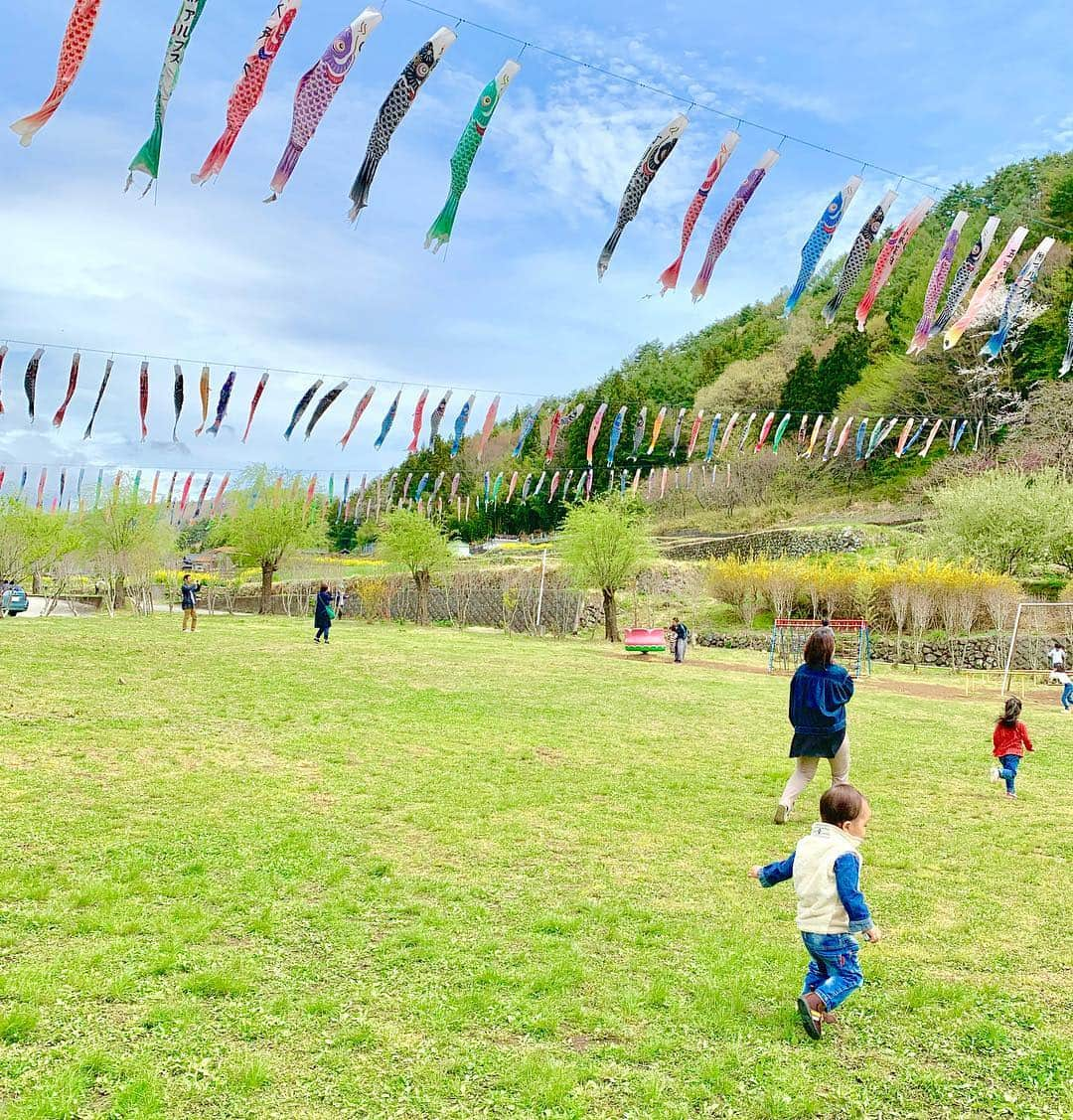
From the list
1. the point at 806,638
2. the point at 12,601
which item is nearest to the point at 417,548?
the point at 12,601

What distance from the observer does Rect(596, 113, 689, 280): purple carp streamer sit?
30.1 ft

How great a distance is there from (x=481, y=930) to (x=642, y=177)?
8.47 meters

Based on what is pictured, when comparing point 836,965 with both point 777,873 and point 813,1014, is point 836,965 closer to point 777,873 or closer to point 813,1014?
point 813,1014

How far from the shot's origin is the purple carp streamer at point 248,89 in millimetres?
7328

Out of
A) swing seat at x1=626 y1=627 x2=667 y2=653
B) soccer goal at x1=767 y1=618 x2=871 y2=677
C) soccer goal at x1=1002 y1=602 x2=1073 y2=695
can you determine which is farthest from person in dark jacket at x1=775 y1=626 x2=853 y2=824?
soccer goal at x1=1002 y1=602 x2=1073 y2=695

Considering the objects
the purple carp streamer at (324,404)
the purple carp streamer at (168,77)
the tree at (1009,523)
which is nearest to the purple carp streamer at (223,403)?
the purple carp streamer at (324,404)

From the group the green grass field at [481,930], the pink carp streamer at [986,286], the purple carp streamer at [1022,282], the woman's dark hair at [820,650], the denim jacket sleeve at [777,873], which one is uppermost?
the purple carp streamer at [1022,282]

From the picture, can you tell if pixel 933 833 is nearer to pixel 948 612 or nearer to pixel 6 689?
pixel 6 689

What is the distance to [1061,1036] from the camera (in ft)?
10.6

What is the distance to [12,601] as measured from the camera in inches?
1058

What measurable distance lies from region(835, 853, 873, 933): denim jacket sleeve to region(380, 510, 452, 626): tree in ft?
95.1

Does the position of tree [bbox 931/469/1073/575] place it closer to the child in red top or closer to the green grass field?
the green grass field

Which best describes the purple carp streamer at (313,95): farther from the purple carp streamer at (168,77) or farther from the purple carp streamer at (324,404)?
the purple carp streamer at (324,404)

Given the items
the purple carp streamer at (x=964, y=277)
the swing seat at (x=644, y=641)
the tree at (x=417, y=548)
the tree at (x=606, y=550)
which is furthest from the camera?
the tree at (x=417, y=548)
